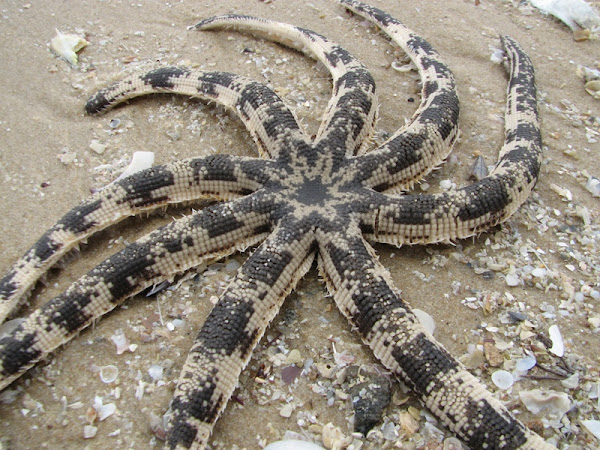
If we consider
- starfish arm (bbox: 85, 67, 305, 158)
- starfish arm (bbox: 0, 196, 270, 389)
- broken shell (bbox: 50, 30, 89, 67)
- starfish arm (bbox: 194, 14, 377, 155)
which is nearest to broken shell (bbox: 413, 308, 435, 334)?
starfish arm (bbox: 0, 196, 270, 389)

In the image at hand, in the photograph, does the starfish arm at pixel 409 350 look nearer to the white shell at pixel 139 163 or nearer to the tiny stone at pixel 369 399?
the tiny stone at pixel 369 399

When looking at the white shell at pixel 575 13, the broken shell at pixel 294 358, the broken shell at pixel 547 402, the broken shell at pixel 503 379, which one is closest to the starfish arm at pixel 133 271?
the broken shell at pixel 294 358

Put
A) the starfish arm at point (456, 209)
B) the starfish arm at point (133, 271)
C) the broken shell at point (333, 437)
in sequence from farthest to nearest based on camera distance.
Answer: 1. the starfish arm at point (456, 209)
2. the starfish arm at point (133, 271)
3. the broken shell at point (333, 437)

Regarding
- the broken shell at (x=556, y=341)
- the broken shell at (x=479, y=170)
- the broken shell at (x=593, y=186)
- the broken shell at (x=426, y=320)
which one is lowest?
the broken shell at (x=426, y=320)

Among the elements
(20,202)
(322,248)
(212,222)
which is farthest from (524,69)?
(20,202)

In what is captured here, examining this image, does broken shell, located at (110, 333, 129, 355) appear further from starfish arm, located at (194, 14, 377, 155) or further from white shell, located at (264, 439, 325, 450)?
starfish arm, located at (194, 14, 377, 155)

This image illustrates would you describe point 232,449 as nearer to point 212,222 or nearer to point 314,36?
point 212,222
